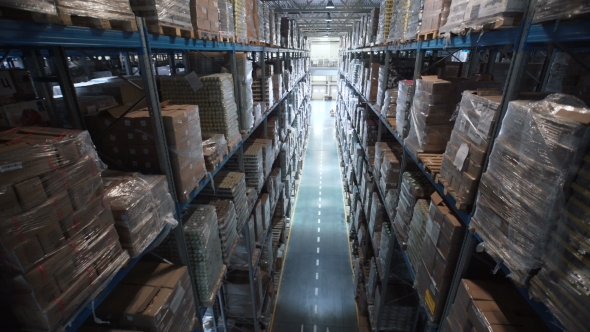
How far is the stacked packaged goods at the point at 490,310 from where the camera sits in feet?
6.92

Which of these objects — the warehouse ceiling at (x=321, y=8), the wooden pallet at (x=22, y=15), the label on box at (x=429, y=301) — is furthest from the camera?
the warehouse ceiling at (x=321, y=8)

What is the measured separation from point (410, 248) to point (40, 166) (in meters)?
3.80

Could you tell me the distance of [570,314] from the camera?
1.46 m

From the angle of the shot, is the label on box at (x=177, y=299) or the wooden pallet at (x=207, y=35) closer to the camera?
the label on box at (x=177, y=299)

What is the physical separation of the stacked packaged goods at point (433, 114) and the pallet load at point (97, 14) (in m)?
3.01

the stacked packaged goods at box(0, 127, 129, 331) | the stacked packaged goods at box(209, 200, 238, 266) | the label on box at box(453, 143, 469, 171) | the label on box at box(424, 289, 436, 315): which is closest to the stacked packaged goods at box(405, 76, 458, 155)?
the label on box at box(453, 143, 469, 171)

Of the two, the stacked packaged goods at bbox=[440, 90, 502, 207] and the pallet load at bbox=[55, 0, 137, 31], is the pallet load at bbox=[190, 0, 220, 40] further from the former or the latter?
the stacked packaged goods at bbox=[440, 90, 502, 207]

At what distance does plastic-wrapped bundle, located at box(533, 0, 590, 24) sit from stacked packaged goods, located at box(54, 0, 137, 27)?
2685mm

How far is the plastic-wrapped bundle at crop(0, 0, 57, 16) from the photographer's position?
1288mm

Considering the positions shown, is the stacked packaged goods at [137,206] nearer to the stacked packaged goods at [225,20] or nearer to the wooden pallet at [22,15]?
the wooden pallet at [22,15]

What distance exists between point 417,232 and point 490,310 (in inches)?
54.2

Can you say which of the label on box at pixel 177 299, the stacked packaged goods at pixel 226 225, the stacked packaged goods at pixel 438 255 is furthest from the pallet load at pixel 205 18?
the stacked packaged goods at pixel 438 255

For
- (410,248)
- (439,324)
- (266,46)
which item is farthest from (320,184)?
(439,324)

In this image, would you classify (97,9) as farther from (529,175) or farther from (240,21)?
(240,21)
